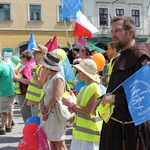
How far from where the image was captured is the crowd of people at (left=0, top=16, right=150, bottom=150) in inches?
113

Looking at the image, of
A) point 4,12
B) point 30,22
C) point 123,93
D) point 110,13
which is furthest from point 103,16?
point 123,93

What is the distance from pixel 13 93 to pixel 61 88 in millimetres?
3282

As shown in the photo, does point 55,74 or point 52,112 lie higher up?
point 55,74

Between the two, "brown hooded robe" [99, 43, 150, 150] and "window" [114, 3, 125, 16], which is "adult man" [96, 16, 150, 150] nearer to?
"brown hooded robe" [99, 43, 150, 150]

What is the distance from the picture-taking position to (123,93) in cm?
286

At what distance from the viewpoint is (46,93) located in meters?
4.51

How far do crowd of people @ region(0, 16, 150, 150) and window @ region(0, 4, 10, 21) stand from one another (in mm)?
21094

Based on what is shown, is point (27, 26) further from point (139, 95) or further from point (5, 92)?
point (139, 95)

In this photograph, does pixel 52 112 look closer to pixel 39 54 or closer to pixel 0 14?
pixel 39 54

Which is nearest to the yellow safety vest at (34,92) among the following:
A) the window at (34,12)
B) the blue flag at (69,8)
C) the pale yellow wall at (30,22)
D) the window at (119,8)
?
the blue flag at (69,8)

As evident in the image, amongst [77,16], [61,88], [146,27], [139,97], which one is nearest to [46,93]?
[61,88]

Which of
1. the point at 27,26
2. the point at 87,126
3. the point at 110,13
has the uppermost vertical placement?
the point at 110,13

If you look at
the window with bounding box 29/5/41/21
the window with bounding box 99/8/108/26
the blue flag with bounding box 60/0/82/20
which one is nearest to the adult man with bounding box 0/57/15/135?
the blue flag with bounding box 60/0/82/20

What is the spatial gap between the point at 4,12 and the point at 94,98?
24590 millimetres
